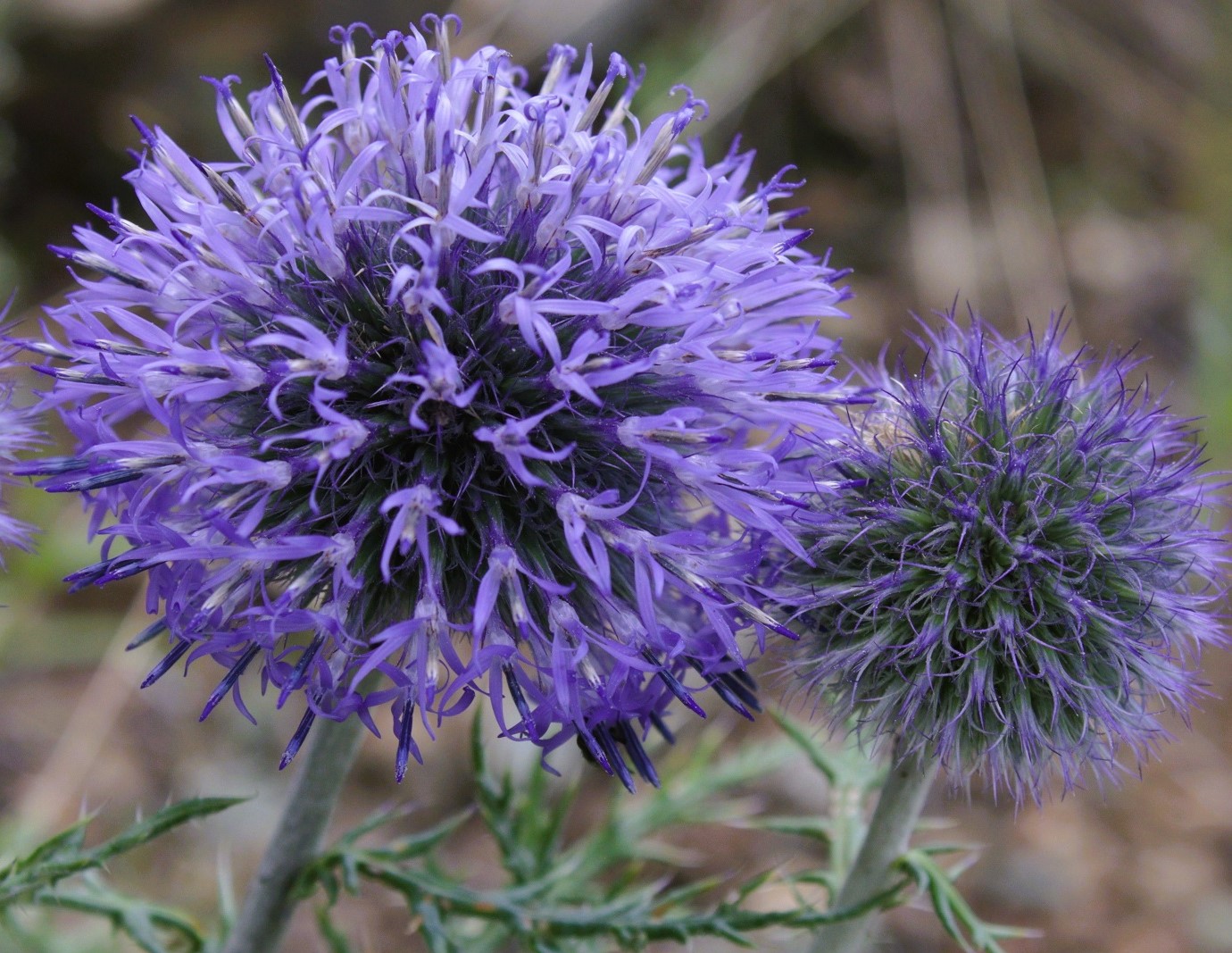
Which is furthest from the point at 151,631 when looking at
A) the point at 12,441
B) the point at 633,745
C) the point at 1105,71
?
the point at 1105,71

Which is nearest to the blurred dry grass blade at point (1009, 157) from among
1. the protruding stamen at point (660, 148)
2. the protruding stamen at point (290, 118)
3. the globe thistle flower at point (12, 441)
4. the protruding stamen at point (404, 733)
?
the protruding stamen at point (660, 148)

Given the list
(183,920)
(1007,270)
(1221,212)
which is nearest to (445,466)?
(183,920)

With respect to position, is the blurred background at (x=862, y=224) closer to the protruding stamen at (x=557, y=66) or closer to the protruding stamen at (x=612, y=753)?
the protruding stamen at (x=612, y=753)

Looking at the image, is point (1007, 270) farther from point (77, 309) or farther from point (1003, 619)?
point (77, 309)

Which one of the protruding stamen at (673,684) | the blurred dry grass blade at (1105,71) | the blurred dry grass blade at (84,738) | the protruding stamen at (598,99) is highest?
the blurred dry grass blade at (1105,71)

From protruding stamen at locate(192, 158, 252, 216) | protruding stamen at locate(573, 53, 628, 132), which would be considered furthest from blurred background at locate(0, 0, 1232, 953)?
protruding stamen at locate(573, 53, 628, 132)

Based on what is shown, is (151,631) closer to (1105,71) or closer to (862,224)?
(862,224)
